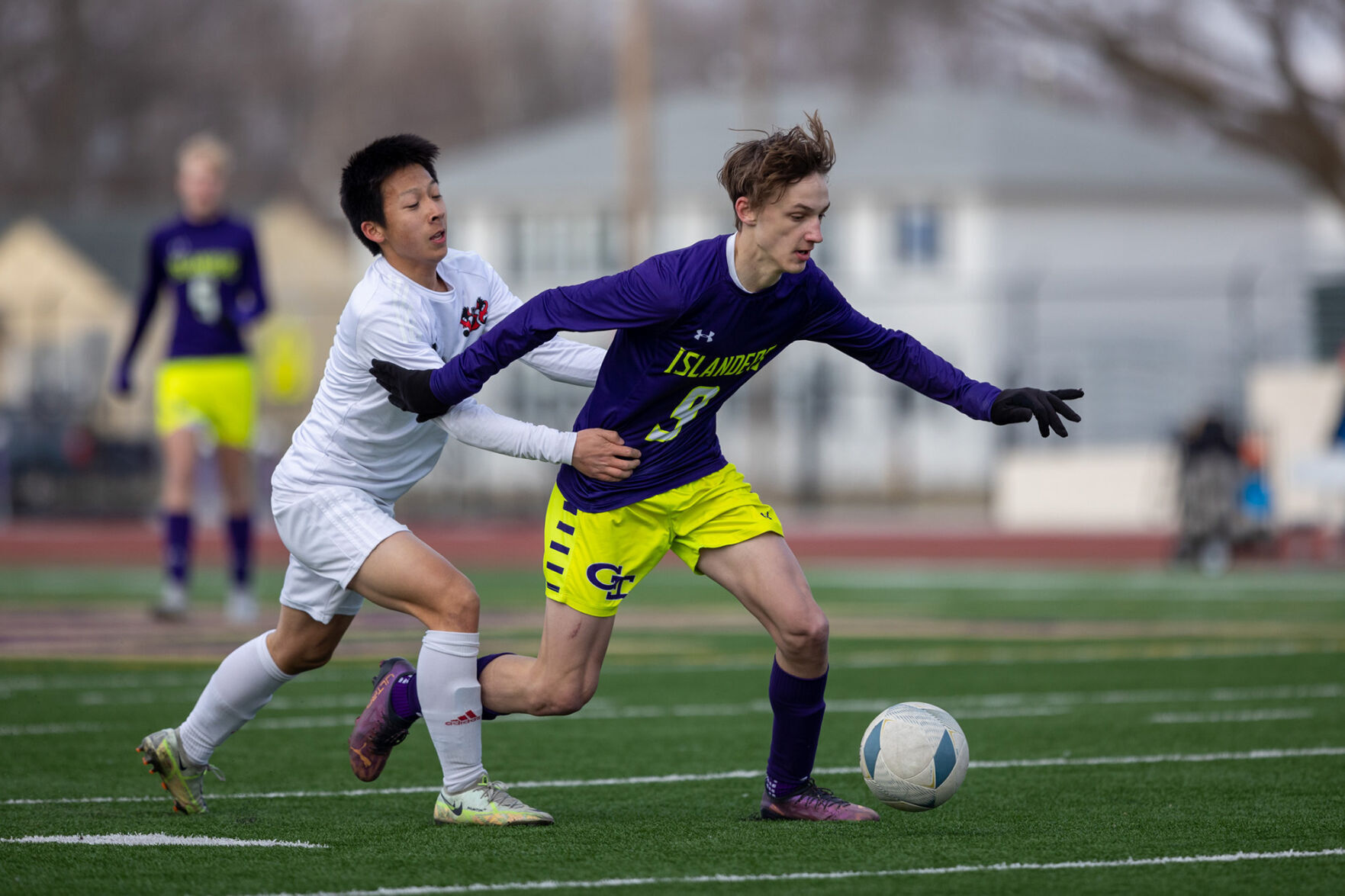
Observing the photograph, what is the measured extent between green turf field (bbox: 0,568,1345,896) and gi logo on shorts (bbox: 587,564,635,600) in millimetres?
680

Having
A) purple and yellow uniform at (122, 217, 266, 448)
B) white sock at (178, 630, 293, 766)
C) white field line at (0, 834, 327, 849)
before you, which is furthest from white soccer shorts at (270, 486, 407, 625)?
purple and yellow uniform at (122, 217, 266, 448)

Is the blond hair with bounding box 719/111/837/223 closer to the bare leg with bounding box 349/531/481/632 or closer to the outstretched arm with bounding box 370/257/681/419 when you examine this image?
the outstretched arm with bounding box 370/257/681/419

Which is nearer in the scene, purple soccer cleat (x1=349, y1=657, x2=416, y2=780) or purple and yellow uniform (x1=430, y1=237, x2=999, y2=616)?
purple and yellow uniform (x1=430, y1=237, x2=999, y2=616)

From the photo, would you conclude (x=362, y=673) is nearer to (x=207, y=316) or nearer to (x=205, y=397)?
(x=205, y=397)

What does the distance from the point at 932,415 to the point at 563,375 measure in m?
33.1

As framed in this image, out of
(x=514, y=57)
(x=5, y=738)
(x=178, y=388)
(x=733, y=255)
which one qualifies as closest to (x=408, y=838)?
(x=733, y=255)

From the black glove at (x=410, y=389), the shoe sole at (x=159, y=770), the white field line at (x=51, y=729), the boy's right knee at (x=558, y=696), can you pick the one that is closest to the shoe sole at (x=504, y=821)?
the boy's right knee at (x=558, y=696)

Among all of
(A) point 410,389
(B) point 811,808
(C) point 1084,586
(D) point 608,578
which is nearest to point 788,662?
(B) point 811,808

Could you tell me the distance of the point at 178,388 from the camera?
10594mm

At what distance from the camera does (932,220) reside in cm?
4366

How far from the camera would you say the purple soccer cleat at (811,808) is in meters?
5.18

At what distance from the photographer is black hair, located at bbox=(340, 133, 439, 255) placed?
208 inches

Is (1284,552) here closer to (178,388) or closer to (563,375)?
(178,388)

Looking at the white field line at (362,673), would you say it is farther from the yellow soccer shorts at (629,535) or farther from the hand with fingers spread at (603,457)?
the hand with fingers spread at (603,457)
